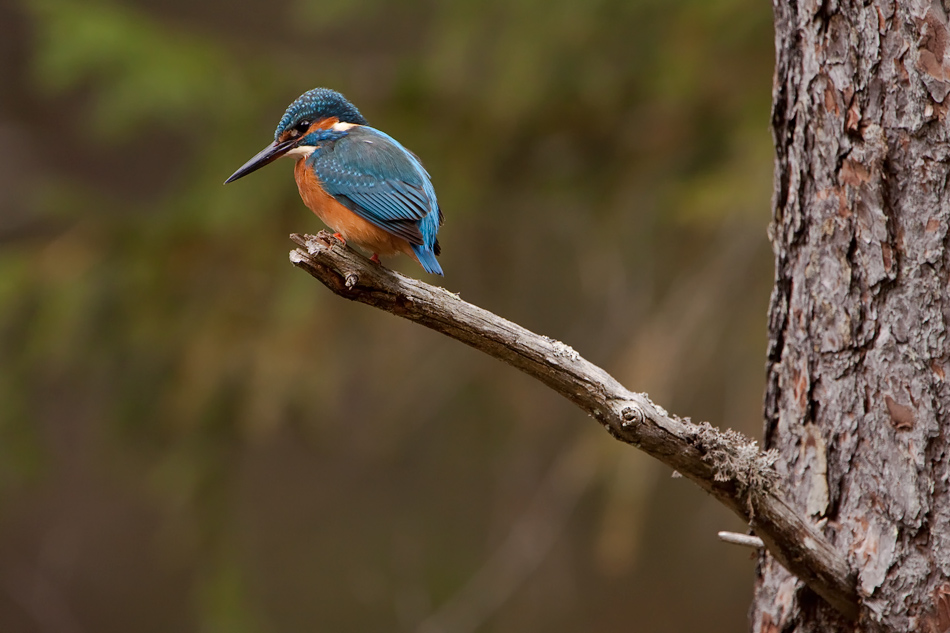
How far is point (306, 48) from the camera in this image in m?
6.51

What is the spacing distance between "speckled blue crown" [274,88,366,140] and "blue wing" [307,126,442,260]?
0.23 ft

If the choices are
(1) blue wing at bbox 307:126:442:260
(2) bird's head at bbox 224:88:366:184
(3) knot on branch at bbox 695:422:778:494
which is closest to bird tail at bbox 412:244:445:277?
(1) blue wing at bbox 307:126:442:260

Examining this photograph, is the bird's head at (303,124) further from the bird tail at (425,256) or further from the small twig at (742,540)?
the small twig at (742,540)

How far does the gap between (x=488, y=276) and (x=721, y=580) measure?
13.4ft

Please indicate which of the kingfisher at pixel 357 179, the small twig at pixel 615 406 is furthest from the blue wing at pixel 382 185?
the small twig at pixel 615 406

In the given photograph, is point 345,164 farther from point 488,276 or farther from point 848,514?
point 488,276

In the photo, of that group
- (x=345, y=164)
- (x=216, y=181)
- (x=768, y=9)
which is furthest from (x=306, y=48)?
(x=345, y=164)

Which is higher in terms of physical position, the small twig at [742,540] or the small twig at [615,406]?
the small twig at [615,406]

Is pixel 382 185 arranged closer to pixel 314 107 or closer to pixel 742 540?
pixel 314 107

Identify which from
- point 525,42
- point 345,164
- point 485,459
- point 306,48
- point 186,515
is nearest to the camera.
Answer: point 345,164

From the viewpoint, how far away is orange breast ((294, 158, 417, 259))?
6.64ft

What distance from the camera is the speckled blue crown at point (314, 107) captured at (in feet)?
7.18

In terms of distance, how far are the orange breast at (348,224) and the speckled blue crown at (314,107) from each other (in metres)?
0.13

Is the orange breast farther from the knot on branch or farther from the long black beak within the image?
the knot on branch
